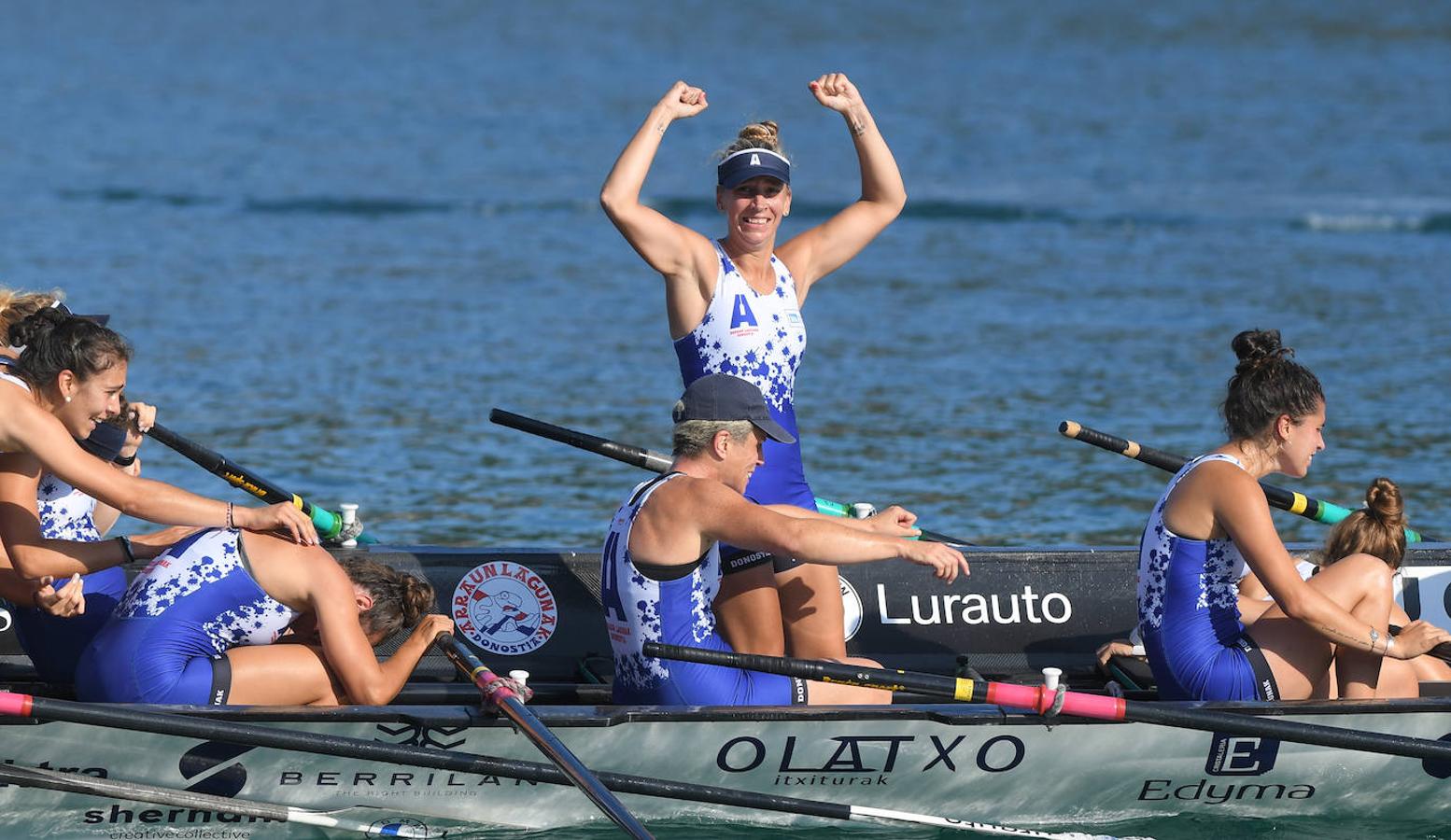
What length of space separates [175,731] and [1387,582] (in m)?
4.74

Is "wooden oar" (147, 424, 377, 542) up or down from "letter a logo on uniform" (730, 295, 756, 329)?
down

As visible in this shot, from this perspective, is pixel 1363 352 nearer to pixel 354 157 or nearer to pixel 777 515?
pixel 777 515

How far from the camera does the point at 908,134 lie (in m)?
34.9

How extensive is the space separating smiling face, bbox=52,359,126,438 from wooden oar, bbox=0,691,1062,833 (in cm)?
106

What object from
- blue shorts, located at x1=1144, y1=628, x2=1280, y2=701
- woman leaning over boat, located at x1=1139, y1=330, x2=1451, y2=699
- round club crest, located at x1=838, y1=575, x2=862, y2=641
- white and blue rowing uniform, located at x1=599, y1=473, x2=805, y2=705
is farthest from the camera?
round club crest, located at x1=838, y1=575, x2=862, y2=641

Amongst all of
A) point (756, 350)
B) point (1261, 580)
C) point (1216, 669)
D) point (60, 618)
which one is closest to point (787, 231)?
point (756, 350)

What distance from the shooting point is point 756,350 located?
8125 millimetres

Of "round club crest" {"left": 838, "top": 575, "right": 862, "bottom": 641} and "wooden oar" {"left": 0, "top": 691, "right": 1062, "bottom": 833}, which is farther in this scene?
"round club crest" {"left": 838, "top": 575, "right": 862, "bottom": 641}

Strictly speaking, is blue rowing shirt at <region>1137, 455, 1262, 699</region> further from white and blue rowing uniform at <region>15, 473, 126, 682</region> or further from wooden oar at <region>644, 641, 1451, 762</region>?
white and blue rowing uniform at <region>15, 473, 126, 682</region>

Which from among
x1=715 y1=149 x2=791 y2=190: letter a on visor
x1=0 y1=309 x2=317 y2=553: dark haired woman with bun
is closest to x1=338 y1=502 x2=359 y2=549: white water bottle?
x1=0 y1=309 x2=317 y2=553: dark haired woman with bun

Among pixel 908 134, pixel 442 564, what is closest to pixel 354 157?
pixel 908 134

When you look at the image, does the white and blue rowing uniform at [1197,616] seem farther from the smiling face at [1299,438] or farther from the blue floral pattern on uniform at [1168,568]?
the smiling face at [1299,438]

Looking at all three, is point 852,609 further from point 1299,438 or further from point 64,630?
point 64,630

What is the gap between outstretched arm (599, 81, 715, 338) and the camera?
25.9ft
